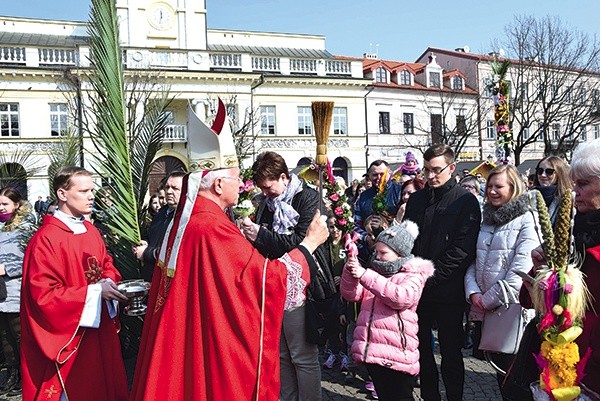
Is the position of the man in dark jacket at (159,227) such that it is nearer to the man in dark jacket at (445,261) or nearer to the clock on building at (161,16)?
the man in dark jacket at (445,261)

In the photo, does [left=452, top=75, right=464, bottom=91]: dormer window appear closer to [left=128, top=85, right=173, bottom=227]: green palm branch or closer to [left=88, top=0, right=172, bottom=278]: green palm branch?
[left=128, top=85, right=173, bottom=227]: green palm branch

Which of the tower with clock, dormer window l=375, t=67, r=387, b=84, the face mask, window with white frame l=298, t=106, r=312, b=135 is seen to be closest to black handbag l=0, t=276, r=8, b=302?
the face mask

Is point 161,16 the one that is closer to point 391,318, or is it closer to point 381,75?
point 381,75

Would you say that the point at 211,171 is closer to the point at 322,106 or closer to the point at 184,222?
the point at 184,222

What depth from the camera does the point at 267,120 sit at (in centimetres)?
3338

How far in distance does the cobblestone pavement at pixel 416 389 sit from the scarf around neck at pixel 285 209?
200cm

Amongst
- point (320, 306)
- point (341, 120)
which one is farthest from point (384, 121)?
point (320, 306)

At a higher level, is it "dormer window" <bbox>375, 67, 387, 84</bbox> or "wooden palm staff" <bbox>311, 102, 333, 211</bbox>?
"dormer window" <bbox>375, 67, 387, 84</bbox>

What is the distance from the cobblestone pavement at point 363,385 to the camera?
17.3 feet

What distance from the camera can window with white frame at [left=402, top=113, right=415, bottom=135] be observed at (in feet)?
121

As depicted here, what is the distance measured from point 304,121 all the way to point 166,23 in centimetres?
1017

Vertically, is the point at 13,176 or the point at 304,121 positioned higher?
the point at 304,121

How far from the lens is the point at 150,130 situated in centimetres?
623

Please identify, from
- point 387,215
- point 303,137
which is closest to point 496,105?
point 387,215
